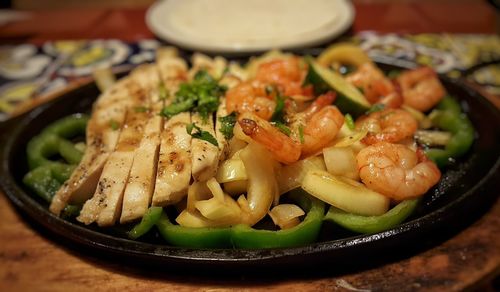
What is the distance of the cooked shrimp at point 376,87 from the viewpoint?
8.16 feet

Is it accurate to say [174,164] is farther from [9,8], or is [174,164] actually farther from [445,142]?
[9,8]

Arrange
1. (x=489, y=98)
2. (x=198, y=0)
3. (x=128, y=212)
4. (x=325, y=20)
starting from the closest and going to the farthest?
(x=128, y=212) → (x=489, y=98) → (x=325, y=20) → (x=198, y=0)

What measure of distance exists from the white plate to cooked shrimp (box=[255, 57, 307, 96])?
0.98 m

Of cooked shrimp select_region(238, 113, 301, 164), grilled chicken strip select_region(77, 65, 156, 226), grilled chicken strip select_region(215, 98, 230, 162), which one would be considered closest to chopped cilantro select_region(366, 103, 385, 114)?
cooked shrimp select_region(238, 113, 301, 164)

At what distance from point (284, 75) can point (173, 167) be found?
917mm

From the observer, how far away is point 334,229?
194 cm

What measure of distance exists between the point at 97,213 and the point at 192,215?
364 millimetres

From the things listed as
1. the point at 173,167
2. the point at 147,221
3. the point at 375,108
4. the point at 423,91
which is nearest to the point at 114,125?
the point at 173,167

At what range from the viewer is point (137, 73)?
280cm

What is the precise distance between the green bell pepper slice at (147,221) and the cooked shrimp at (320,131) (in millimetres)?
632

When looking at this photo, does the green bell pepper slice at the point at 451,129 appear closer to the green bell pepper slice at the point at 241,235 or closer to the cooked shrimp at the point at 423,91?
the cooked shrimp at the point at 423,91

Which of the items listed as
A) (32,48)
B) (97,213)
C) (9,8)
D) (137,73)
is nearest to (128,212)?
(97,213)

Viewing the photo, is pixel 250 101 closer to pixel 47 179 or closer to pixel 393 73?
pixel 47 179

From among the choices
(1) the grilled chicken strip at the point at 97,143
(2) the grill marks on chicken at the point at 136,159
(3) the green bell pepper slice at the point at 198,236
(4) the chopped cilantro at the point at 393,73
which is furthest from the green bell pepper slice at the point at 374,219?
(4) the chopped cilantro at the point at 393,73
